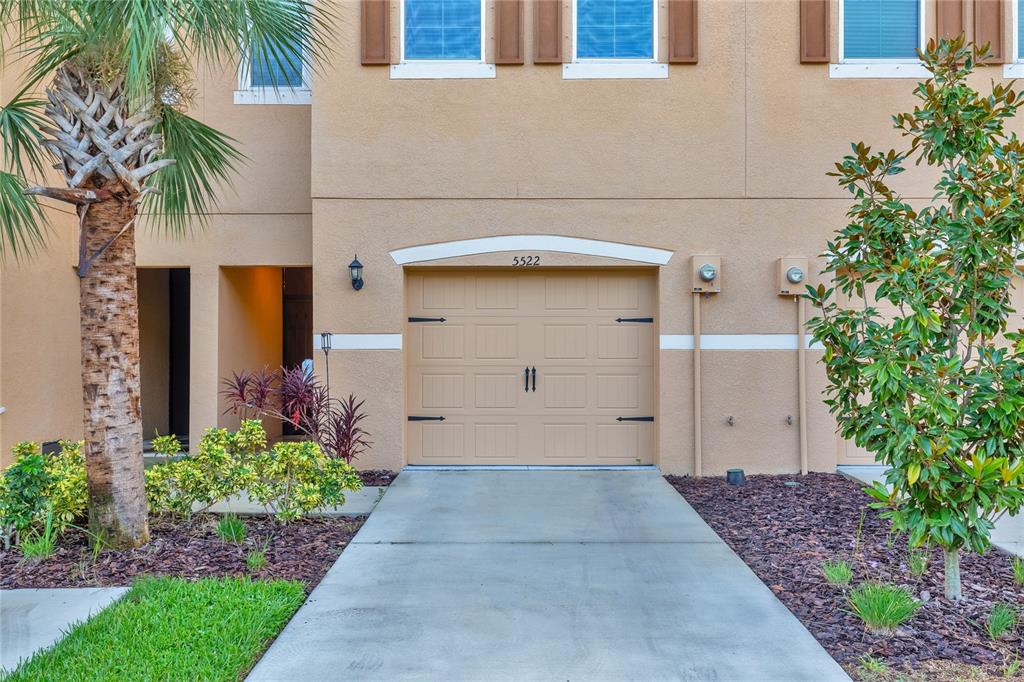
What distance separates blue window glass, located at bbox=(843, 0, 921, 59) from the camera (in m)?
7.53

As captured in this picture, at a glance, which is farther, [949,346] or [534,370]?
[534,370]

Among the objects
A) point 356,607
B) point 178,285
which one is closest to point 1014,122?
point 356,607

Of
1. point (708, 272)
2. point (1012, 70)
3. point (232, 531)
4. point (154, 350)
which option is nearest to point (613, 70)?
point (708, 272)

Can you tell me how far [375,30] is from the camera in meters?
7.49

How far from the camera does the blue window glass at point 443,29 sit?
24.8 ft

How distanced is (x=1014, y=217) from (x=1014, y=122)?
16.7ft

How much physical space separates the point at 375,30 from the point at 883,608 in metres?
7.31

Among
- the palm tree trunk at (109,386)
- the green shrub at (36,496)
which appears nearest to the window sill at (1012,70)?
the palm tree trunk at (109,386)

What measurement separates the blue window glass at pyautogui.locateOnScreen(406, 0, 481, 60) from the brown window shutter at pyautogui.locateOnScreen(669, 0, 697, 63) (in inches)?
87.4

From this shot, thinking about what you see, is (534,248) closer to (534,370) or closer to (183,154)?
(534,370)

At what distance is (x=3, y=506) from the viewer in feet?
15.6

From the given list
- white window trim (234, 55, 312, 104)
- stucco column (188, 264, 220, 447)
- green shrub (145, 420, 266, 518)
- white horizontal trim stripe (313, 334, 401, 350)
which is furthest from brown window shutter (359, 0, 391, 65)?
green shrub (145, 420, 266, 518)

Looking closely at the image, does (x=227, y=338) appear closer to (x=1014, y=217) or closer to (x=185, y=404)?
(x=185, y=404)

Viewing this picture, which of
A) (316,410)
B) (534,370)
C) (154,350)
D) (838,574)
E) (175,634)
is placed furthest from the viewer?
(154,350)
